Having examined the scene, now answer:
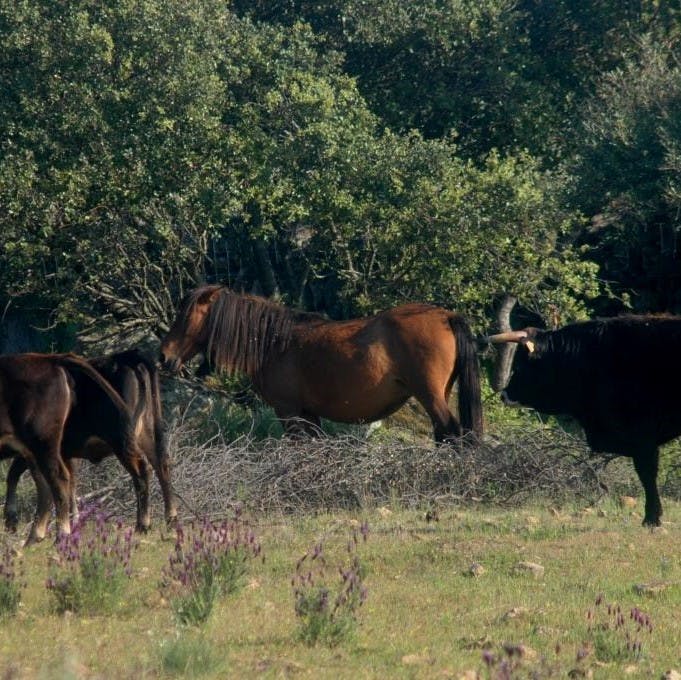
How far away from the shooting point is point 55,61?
16.1 m

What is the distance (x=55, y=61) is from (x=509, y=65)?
899cm

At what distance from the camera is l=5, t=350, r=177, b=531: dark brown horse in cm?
1135

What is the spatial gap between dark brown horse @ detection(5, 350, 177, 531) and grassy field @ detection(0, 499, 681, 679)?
869 millimetres

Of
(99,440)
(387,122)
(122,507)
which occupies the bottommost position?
(122,507)

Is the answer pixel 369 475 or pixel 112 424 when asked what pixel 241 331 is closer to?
pixel 369 475

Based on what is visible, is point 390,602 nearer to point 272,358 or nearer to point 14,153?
point 272,358

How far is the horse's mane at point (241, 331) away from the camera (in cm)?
1487

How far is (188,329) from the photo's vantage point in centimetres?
1494

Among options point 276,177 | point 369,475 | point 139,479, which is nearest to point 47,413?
point 139,479

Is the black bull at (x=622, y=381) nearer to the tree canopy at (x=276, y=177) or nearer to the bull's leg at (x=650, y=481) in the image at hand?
the bull's leg at (x=650, y=481)

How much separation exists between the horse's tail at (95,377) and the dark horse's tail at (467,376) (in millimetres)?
4274

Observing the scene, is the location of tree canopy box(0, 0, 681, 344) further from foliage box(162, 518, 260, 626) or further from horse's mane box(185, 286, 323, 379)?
foliage box(162, 518, 260, 626)

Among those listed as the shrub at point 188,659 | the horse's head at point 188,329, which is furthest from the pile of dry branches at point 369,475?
the shrub at point 188,659

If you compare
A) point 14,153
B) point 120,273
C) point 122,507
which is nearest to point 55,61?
point 14,153
